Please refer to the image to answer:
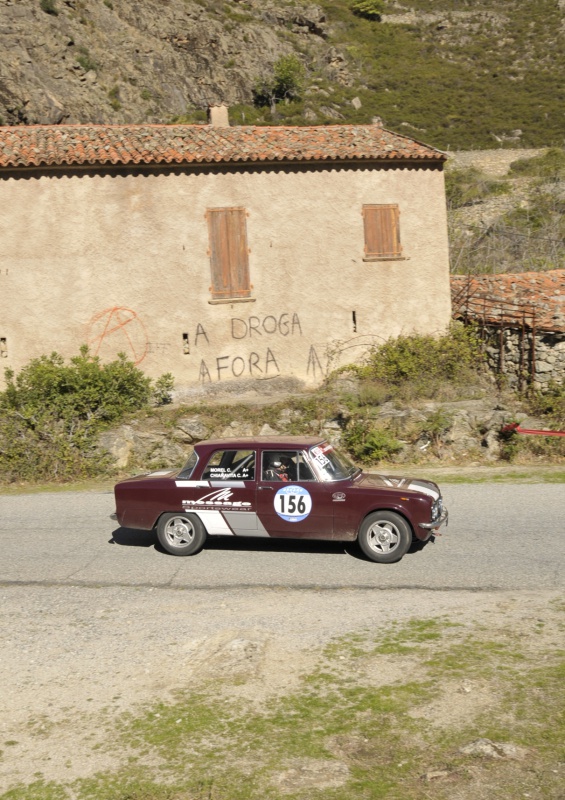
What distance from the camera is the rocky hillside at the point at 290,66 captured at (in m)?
50.4

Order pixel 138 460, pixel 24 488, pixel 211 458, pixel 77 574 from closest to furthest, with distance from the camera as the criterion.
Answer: pixel 77 574
pixel 211 458
pixel 24 488
pixel 138 460

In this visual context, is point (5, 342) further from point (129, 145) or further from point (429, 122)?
point (429, 122)

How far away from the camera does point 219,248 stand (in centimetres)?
2042

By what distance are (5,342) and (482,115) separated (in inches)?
2057

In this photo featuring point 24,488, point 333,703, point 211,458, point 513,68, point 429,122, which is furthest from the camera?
point 513,68

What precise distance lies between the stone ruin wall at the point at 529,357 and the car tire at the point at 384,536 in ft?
33.4

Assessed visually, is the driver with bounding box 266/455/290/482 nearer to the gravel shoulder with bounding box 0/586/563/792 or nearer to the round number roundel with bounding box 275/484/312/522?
the round number roundel with bounding box 275/484/312/522

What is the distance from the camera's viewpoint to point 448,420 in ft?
57.7

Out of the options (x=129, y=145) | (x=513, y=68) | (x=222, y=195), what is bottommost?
(x=222, y=195)

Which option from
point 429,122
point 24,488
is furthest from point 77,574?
point 429,122

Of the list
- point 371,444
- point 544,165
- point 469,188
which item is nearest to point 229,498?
point 371,444

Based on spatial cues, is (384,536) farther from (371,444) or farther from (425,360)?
(425,360)

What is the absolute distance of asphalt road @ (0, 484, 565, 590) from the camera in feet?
32.3

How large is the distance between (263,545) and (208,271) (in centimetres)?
1032
